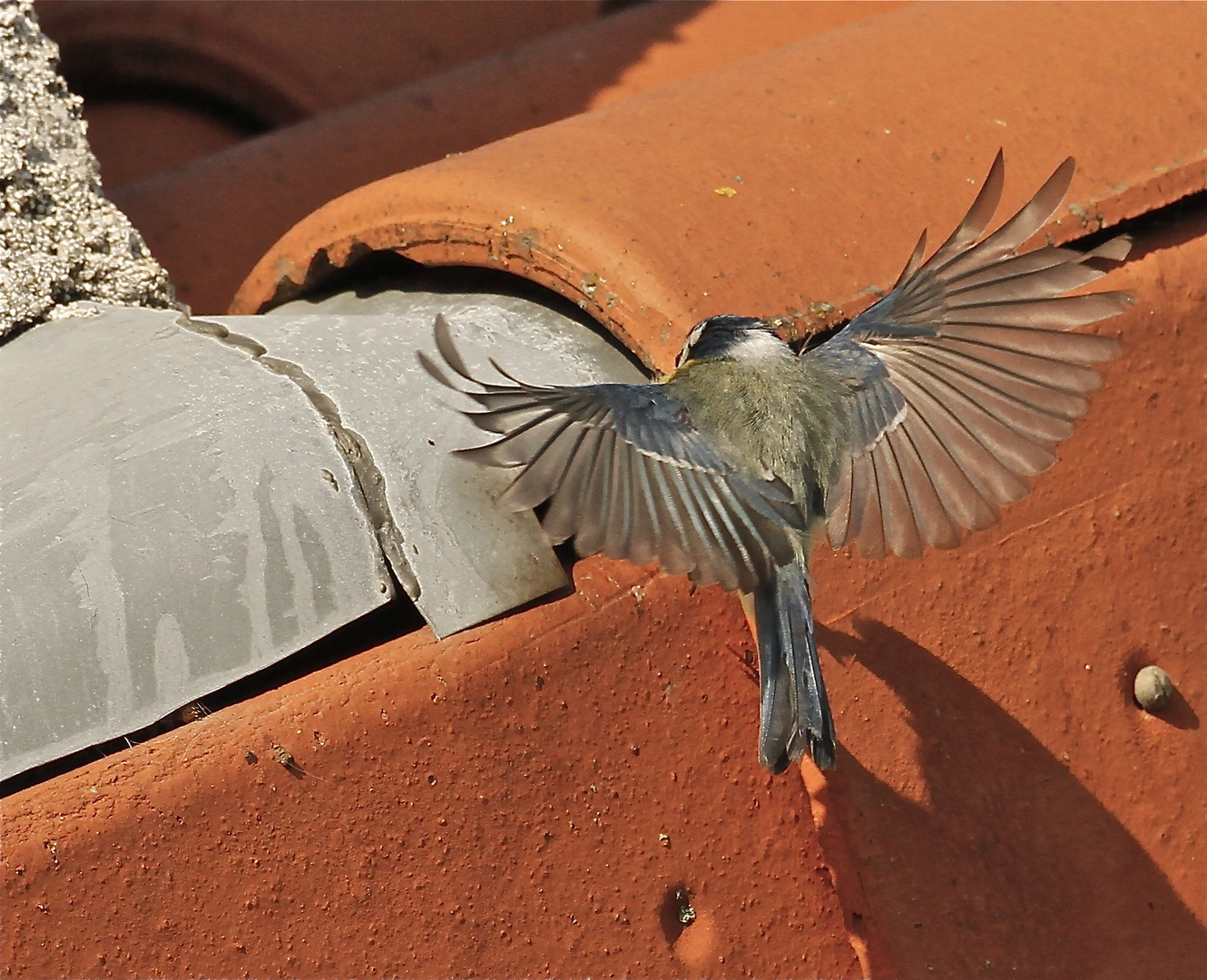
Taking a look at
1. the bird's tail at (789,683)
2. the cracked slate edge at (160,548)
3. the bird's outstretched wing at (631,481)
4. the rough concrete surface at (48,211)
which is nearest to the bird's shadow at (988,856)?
the bird's tail at (789,683)

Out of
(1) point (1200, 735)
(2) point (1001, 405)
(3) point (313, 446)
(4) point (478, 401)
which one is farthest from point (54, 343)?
(1) point (1200, 735)

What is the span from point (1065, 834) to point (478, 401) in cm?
94

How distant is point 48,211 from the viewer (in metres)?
2.03

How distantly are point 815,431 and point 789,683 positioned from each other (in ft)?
1.83

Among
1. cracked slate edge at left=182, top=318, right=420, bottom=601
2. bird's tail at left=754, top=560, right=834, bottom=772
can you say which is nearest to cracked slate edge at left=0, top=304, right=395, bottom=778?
cracked slate edge at left=182, top=318, right=420, bottom=601

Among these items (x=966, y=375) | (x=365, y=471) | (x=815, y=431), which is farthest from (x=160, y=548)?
(x=966, y=375)

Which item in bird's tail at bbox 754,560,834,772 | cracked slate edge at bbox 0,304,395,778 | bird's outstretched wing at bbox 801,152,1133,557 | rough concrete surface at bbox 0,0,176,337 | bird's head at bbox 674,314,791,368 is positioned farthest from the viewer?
rough concrete surface at bbox 0,0,176,337

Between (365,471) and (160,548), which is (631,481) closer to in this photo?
(365,471)

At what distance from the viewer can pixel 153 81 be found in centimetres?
314

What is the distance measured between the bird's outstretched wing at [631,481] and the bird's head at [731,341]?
78mm

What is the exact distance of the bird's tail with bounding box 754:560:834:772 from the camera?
4.96 ft

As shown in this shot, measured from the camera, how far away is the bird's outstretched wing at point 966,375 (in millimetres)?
1792

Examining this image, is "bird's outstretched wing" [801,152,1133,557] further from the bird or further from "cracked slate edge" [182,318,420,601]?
"cracked slate edge" [182,318,420,601]

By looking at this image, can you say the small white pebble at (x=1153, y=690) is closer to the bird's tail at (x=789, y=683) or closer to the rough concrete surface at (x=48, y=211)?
the bird's tail at (x=789, y=683)
